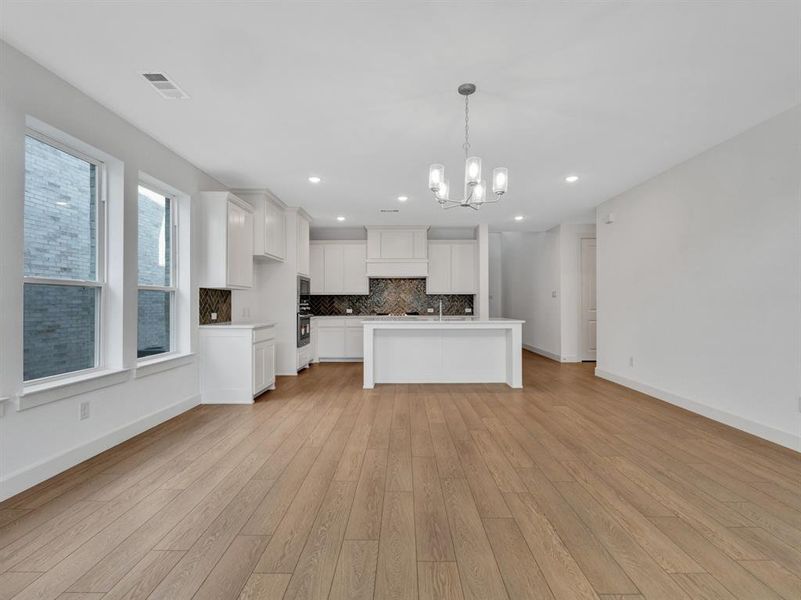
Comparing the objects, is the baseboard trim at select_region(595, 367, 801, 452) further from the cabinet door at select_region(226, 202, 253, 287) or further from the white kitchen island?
the cabinet door at select_region(226, 202, 253, 287)

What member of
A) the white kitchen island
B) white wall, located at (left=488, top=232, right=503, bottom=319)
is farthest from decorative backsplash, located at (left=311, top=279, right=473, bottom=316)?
the white kitchen island

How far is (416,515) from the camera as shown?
1.89 metres

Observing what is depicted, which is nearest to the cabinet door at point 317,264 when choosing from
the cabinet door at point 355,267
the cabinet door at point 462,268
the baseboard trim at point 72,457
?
the cabinet door at point 355,267

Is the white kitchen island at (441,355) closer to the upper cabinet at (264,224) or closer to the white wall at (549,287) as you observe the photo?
the upper cabinet at (264,224)

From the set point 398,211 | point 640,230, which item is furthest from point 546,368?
point 398,211

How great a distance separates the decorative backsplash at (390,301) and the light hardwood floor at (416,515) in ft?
14.1

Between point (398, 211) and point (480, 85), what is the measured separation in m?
3.51

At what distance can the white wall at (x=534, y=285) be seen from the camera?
281 inches

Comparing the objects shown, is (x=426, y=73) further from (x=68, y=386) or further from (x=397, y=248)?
(x=397, y=248)

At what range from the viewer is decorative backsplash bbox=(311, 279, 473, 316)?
755cm

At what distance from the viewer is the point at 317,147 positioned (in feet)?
11.6

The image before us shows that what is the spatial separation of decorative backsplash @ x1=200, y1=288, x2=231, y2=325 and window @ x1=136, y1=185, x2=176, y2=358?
372mm

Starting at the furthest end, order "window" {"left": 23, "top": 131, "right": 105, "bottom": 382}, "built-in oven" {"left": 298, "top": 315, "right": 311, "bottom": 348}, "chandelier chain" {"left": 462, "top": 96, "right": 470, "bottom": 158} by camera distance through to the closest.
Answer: "built-in oven" {"left": 298, "top": 315, "right": 311, "bottom": 348} → "chandelier chain" {"left": 462, "top": 96, "right": 470, "bottom": 158} → "window" {"left": 23, "top": 131, "right": 105, "bottom": 382}

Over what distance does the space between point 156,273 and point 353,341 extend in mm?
3932
